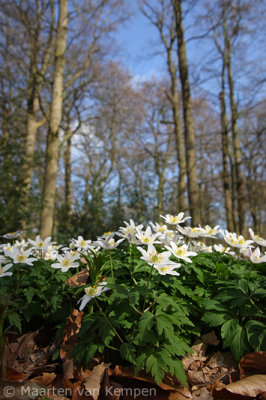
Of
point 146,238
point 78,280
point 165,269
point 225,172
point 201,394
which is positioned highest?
point 225,172

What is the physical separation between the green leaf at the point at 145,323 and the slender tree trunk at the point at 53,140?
5986mm

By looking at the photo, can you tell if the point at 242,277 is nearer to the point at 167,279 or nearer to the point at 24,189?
the point at 167,279

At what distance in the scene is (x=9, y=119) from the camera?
828 centimetres

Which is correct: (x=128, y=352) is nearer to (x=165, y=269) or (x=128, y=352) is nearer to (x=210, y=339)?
(x=165, y=269)

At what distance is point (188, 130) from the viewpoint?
7.75 meters

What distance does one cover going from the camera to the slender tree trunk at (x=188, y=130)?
23.4ft

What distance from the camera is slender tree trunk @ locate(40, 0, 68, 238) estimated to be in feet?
24.2

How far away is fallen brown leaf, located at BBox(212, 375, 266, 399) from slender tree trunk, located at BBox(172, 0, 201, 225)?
5221 mm

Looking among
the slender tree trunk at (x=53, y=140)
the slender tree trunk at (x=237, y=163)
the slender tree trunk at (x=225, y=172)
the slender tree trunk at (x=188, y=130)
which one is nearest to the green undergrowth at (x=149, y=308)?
the slender tree trunk at (x=188, y=130)

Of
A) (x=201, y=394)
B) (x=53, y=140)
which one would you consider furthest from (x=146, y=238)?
(x=53, y=140)

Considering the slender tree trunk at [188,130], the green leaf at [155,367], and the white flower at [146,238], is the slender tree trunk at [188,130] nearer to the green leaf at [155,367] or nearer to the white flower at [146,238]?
the white flower at [146,238]

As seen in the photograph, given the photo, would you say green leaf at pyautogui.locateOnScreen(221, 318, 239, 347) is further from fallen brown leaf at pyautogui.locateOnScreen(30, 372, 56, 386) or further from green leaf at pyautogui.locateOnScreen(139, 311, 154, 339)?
fallen brown leaf at pyautogui.locateOnScreen(30, 372, 56, 386)

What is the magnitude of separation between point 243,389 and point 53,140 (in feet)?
24.6

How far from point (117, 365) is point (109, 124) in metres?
16.8
